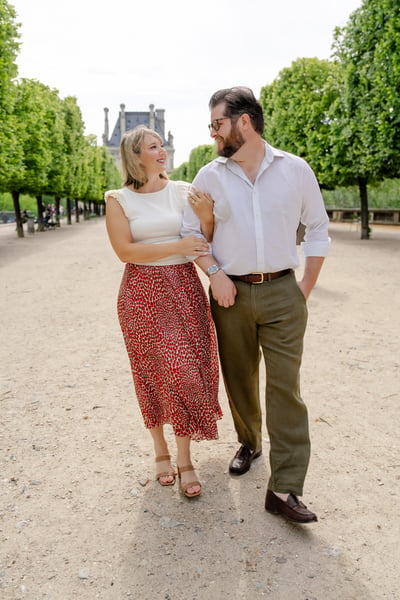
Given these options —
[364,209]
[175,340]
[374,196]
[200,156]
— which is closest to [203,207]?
[175,340]

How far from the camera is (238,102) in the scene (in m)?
2.63

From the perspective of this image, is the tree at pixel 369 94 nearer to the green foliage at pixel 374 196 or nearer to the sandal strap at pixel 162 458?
the green foliage at pixel 374 196

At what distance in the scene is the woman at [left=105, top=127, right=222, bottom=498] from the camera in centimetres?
294

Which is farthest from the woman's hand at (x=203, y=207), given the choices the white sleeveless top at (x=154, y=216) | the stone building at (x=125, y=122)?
the stone building at (x=125, y=122)

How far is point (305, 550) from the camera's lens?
2588mm

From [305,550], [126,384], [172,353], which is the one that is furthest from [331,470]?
[126,384]

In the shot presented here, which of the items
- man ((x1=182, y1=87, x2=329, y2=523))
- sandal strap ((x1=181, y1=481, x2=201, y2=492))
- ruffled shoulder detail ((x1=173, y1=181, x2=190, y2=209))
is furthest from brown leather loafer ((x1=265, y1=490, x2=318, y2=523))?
ruffled shoulder detail ((x1=173, y1=181, x2=190, y2=209))

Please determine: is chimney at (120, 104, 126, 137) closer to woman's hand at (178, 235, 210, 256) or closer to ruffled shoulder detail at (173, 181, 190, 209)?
ruffled shoulder detail at (173, 181, 190, 209)

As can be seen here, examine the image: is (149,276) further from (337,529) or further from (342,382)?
(342,382)

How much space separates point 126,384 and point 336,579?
117 inches

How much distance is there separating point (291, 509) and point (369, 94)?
1804cm

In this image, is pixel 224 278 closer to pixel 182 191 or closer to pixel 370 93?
pixel 182 191

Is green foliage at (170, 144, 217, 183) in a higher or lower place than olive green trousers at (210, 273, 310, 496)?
higher

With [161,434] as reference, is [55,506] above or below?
below
